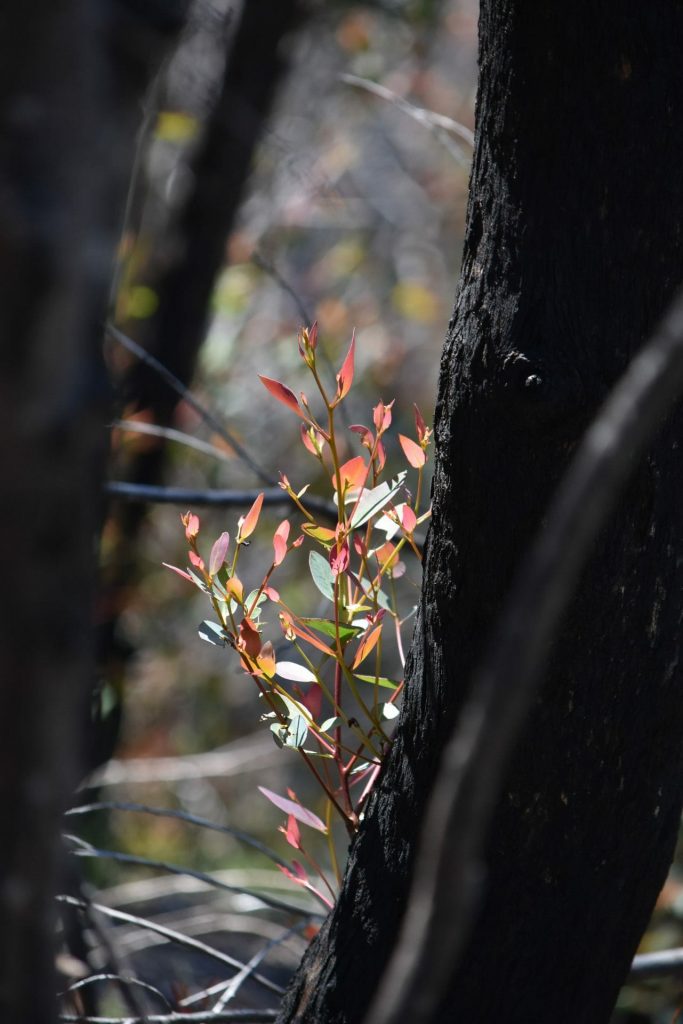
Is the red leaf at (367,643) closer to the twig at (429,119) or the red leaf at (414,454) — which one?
the red leaf at (414,454)

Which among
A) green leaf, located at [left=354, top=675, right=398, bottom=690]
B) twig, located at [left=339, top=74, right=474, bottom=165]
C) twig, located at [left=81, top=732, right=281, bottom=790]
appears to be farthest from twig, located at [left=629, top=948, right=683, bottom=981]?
twig, located at [left=81, top=732, right=281, bottom=790]

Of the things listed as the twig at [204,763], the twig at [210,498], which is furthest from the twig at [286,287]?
the twig at [204,763]

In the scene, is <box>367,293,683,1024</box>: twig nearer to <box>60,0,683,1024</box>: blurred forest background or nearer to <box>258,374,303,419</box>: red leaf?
<box>258,374,303,419</box>: red leaf

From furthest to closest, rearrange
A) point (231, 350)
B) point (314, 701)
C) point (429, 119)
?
point (231, 350), point (429, 119), point (314, 701)

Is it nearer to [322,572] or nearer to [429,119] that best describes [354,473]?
[322,572]

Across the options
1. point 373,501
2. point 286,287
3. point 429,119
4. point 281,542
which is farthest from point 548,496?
point 429,119
